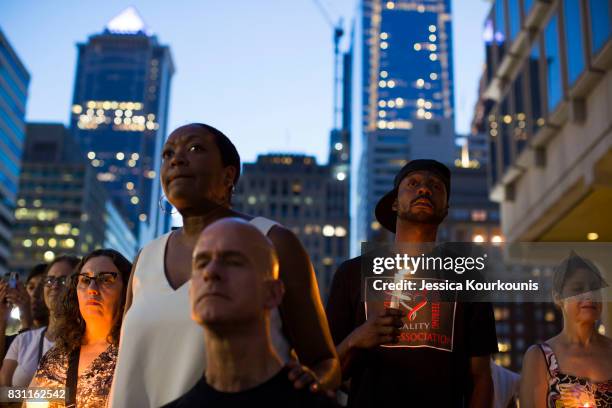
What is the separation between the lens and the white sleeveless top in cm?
278

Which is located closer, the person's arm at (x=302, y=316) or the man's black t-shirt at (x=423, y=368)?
the person's arm at (x=302, y=316)

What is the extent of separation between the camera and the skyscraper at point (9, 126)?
9925 cm

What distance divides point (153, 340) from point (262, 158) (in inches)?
5449

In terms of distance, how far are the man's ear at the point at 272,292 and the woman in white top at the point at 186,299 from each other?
0.37 metres

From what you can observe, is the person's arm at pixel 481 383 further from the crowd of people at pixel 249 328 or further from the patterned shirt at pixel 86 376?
the patterned shirt at pixel 86 376

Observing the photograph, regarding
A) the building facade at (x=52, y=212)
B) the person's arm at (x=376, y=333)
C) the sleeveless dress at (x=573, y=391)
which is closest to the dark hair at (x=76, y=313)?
the person's arm at (x=376, y=333)

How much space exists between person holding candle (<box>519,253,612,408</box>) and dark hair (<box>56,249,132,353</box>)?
2591 mm

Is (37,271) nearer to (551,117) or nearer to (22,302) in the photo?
(22,302)

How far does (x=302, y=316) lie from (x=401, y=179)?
6.18ft

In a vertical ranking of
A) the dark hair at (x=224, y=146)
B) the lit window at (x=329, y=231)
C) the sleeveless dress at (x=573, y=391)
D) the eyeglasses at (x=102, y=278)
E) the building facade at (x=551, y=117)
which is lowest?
the sleeveless dress at (x=573, y=391)

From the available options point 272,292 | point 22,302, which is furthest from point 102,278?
point 272,292

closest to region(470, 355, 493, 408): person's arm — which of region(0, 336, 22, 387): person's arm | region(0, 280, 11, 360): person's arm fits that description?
region(0, 336, 22, 387): person's arm

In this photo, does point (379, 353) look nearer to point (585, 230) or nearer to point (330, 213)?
point (585, 230)

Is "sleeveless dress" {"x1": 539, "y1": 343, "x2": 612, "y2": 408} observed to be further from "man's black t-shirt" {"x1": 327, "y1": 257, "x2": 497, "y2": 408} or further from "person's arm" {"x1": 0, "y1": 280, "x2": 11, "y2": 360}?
"person's arm" {"x1": 0, "y1": 280, "x2": 11, "y2": 360}
